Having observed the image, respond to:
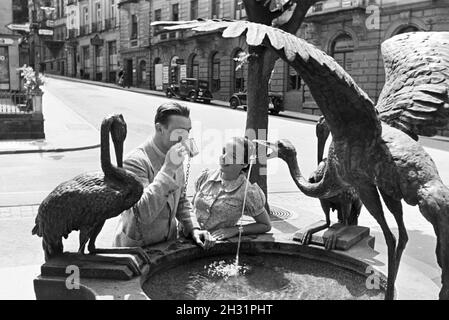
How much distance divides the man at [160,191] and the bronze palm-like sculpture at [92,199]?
0.33 m

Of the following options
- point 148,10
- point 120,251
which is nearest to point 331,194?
point 120,251

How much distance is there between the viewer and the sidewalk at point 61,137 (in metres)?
14.1

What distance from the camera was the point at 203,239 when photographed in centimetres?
380

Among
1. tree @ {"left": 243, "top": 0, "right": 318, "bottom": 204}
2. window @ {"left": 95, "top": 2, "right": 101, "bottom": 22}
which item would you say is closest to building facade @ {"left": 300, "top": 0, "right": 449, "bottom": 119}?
tree @ {"left": 243, "top": 0, "right": 318, "bottom": 204}

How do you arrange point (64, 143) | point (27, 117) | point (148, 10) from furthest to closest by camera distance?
1. point (148, 10)
2. point (27, 117)
3. point (64, 143)

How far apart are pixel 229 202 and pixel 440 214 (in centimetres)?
183

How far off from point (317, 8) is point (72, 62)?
4041cm

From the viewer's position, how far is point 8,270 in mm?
4578

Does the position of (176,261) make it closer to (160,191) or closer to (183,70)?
(160,191)

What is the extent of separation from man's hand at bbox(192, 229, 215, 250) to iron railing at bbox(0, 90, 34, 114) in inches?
547

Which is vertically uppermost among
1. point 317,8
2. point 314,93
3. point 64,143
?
point 317,8

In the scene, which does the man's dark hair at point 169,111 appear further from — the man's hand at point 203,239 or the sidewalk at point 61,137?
the sidewalk at point 61,137

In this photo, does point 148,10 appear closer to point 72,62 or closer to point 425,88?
point 72,62

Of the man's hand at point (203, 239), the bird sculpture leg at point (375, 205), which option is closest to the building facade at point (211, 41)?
the man's hand at point (203, 239)
